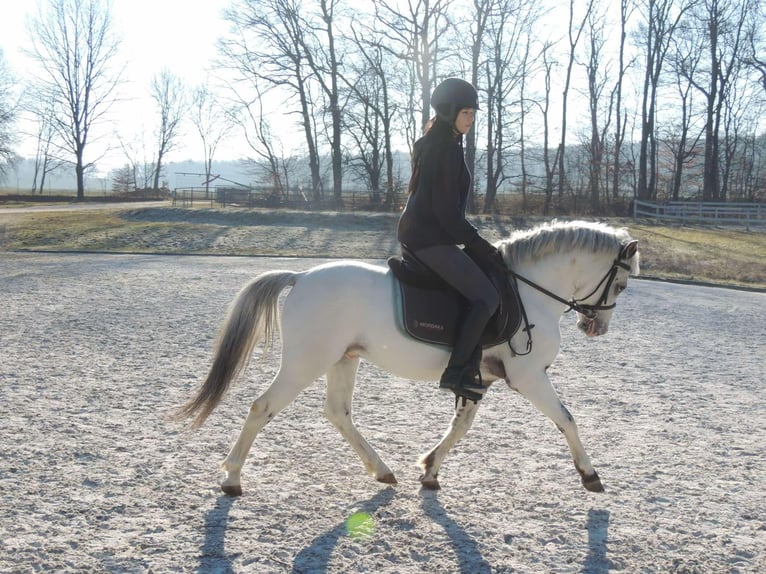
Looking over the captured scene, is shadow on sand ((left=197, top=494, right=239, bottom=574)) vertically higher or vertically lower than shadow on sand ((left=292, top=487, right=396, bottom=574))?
higher

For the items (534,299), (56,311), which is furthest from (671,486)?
(56,311)

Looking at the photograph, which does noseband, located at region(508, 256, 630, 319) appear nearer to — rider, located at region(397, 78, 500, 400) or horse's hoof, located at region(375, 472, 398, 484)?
rider, located at region(397, 78, 500, 400)

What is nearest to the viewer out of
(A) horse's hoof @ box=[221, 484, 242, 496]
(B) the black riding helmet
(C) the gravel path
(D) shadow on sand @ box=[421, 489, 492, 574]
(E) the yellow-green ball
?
(D) shadow on sand @ box=[421, 489, 492, 574]

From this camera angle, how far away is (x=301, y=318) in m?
4.66

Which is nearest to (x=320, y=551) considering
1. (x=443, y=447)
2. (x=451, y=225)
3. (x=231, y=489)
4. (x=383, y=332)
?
(x=231, y=489)

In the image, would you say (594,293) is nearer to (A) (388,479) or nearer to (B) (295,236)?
(A) (388,479)

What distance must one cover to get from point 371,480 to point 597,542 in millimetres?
1654

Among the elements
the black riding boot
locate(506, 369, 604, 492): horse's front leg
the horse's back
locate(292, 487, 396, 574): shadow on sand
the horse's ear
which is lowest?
locate(292, 487, 396, 574): shadow on sand

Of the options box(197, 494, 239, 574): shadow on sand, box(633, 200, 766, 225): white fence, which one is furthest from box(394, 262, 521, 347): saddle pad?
box(633, 200, 766, 225): white fence

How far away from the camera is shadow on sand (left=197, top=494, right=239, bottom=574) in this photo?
11.5 ft

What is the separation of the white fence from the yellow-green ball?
3440 cm

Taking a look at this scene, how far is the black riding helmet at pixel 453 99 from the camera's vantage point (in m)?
4.60

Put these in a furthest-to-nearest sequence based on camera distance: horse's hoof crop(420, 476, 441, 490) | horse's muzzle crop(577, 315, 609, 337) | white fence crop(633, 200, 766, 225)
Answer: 1. white fence crop(633, 200, 766, 225)
2. horse's muzzle crop(577, 315, 609, 337)
3. horse's hoof crop(420, 476, 441, 490)

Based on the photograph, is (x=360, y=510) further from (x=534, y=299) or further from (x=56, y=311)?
(x=56, y=311)
